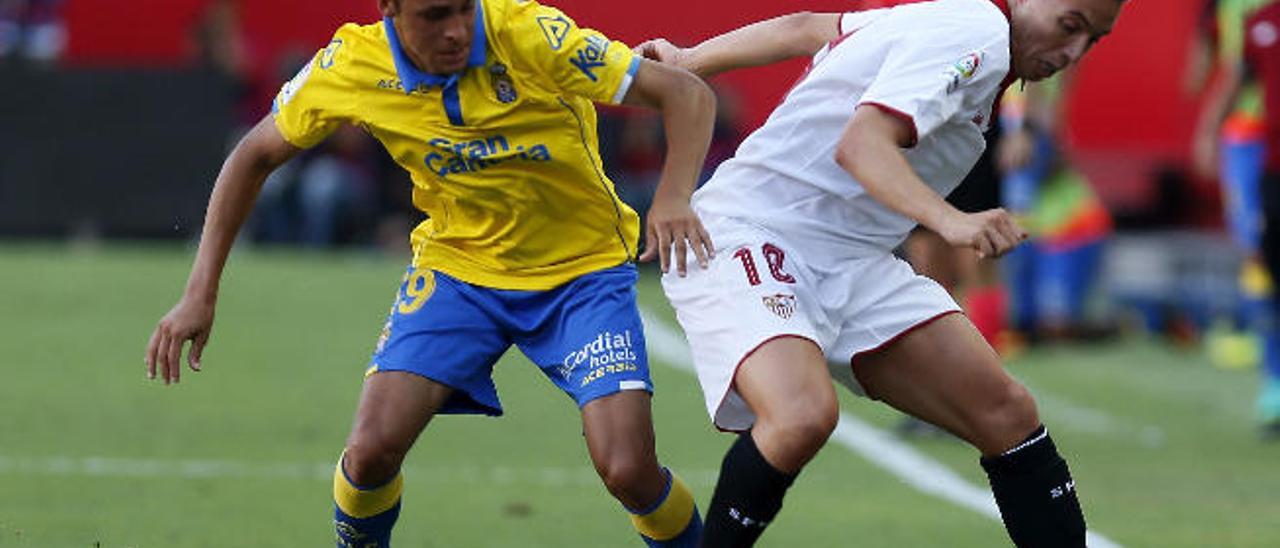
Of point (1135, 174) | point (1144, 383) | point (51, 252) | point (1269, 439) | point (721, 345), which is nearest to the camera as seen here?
point (721, 345)

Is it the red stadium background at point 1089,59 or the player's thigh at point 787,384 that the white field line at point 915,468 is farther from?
the red stadium background at point 1089,59

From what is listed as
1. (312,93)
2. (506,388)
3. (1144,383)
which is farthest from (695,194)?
(1144,383)

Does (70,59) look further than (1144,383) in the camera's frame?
Yes

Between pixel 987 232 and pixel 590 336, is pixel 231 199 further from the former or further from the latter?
pixel 987 232

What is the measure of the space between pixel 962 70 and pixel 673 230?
83 cm

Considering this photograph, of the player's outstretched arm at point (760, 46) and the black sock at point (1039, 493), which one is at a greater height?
the player's outstretched arm at point (760, 46)

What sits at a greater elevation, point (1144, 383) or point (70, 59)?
point (1144, 383)

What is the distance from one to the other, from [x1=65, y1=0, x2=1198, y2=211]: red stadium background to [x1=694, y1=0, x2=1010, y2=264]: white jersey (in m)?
17.0

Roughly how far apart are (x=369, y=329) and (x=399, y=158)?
997 cm

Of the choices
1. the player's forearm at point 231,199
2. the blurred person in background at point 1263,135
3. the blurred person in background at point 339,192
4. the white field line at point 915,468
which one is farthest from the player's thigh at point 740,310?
the blurred person in background at point 339,192

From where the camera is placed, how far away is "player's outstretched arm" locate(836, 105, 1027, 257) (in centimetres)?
612

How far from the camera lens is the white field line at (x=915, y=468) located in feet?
32.2

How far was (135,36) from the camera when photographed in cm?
2538

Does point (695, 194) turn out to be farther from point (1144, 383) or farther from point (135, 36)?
point (135, 36)
